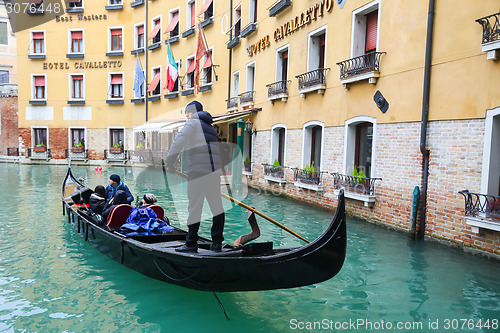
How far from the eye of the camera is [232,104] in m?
13.9

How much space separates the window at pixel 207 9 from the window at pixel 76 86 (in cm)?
949

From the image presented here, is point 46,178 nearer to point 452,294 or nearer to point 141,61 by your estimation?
point 141,61

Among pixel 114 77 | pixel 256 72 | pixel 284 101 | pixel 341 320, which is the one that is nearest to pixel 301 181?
pixel 284 101

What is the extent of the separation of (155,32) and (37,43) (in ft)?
26.1

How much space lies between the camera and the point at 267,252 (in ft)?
11.2

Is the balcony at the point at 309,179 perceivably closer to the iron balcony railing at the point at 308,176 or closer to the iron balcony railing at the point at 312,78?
the iron balcony railing at the point at 308,176

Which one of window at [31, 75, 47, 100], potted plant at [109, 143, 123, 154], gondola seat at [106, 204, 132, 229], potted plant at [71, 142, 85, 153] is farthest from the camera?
window at [31, 75, 47, 100]

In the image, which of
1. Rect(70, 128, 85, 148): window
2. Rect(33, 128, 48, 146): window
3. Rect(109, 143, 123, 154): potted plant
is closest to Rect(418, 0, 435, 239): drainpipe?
Rect(109, 143, 123, 154): potted plant

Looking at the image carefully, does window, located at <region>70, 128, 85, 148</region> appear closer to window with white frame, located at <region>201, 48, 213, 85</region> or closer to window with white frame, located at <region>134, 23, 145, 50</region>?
window with white frame, located at <region>134, 23, 145, 50</region>

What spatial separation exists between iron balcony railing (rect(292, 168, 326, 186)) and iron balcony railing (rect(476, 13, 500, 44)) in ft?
14.2

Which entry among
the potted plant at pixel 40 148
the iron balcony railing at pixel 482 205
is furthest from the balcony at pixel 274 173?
the potted plant at pixel 40 148

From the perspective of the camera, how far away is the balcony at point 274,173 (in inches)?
414

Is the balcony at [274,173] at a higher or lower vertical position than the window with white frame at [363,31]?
lower

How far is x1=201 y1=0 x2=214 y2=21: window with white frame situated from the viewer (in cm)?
1488
